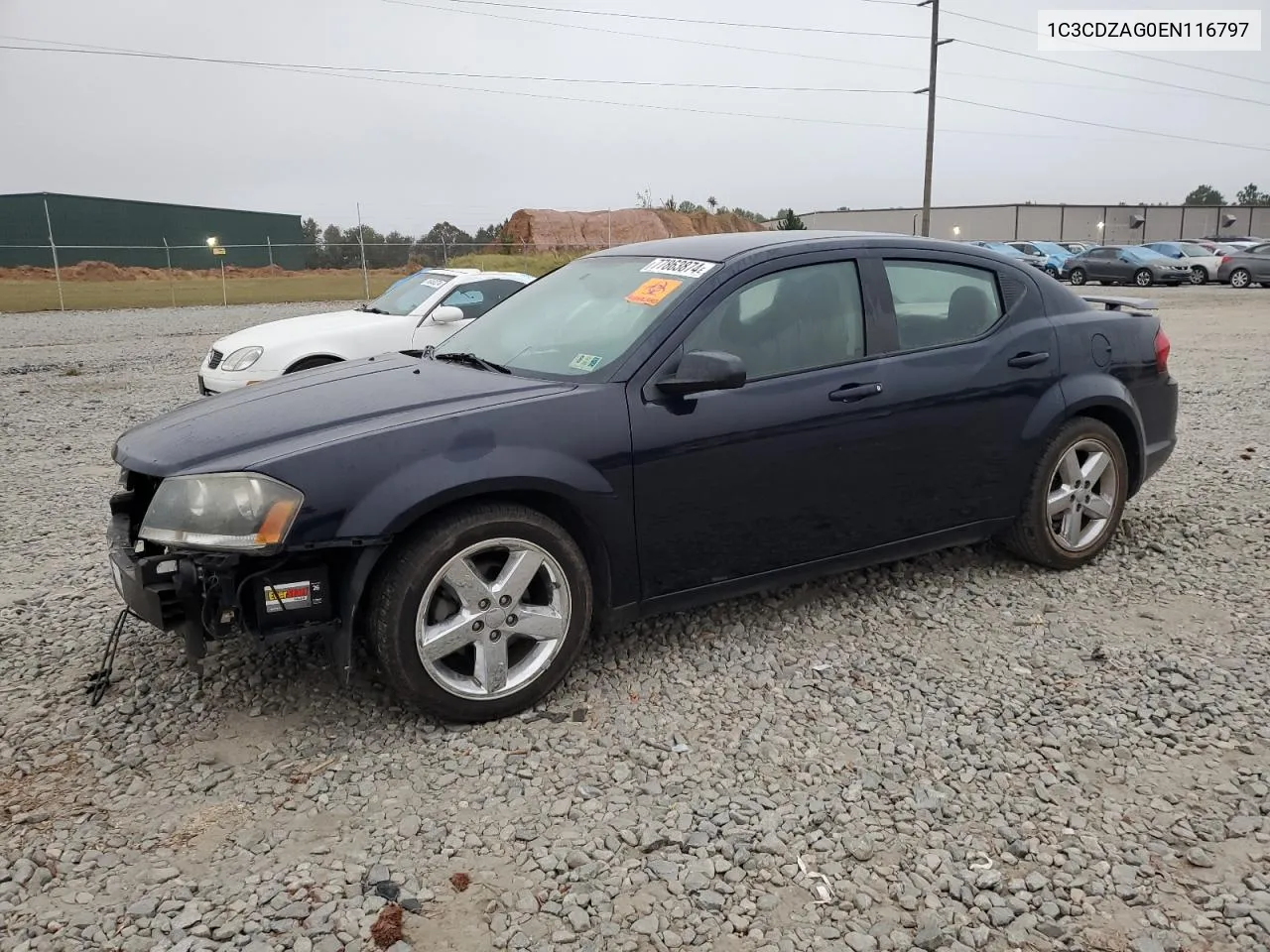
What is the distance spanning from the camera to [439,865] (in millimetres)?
2607

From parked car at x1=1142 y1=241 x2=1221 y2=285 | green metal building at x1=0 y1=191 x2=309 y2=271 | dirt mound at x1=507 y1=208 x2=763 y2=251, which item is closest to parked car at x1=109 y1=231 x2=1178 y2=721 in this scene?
parked car at x1=1142 y1=241 x2=1221 y2=285

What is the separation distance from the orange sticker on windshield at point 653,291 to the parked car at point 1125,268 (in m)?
31.4

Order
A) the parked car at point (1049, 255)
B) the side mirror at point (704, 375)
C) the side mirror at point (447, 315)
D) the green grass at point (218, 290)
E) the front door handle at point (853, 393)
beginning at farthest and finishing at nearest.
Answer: the parked car at point (1049, 255), the green grass at point (218, 290), the side mirror at point (447, 315), the front door handle at point (853, 393), the side mirror at point (704, 375)

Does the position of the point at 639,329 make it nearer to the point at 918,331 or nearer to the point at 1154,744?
the point at 918,331

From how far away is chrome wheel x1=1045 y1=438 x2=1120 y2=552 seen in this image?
453cm

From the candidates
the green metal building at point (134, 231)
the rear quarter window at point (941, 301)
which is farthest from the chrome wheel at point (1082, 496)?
the green metal building at point (134, 231)

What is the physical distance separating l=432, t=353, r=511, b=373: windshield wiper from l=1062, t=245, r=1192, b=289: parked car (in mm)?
31704

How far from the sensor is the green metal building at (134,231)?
44.1 meters

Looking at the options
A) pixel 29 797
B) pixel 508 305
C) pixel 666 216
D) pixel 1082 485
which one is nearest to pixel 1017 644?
pixel 1082 485

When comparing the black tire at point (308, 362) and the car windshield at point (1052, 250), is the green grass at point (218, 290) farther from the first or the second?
the black tire at point (308, 362)

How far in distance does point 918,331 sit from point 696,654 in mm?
1687

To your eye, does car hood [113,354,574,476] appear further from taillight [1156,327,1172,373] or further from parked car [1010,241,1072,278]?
parked car [1010,241,1072,278]

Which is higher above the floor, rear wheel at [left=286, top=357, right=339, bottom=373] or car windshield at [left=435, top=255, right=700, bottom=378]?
car windshield at [left=435, top=255, right=700, bottom=378]

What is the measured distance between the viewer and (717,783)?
2963 millimetres
